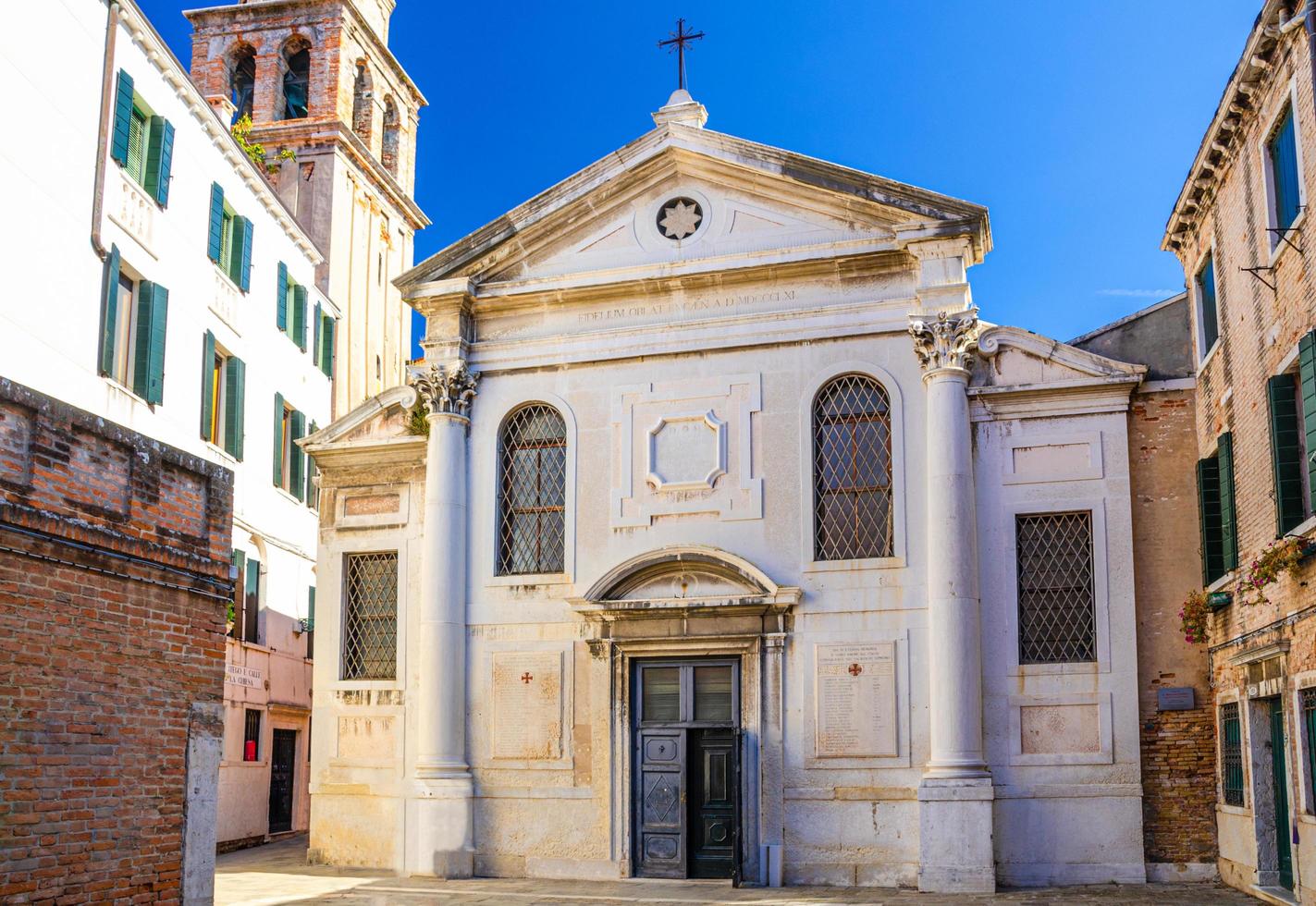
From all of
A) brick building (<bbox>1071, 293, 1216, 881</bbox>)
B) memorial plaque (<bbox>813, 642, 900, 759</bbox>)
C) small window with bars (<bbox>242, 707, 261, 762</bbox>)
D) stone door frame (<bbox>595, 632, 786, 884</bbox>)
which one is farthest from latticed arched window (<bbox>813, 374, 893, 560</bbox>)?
small window with bars (<bbox>242, 707, 261, 762</bbox>)

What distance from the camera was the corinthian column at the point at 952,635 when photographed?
1600 centimetres

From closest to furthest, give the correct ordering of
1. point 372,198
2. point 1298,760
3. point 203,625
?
point 203,625
point 1298,760
point 372,198

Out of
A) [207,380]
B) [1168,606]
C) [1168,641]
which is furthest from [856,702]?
[207,380]

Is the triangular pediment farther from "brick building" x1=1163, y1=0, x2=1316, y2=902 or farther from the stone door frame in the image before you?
the stone door frame

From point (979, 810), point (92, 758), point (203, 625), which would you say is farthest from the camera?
point (979, 810)

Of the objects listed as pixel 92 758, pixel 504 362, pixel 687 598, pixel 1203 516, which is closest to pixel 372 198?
pixel 504 362

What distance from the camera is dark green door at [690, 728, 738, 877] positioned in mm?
17453

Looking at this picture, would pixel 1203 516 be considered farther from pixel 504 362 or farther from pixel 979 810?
pixel 504 362

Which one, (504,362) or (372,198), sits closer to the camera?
(504,362)

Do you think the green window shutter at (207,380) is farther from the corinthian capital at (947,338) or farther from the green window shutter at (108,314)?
the corinthian capital at (947,338)

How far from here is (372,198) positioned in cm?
3406

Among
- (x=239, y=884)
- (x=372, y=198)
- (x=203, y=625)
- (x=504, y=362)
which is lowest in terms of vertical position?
(x=239, y=884)

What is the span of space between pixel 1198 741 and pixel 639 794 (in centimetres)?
Answer: 669

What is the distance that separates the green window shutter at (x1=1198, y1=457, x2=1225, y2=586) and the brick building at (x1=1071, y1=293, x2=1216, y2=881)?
42 cm
